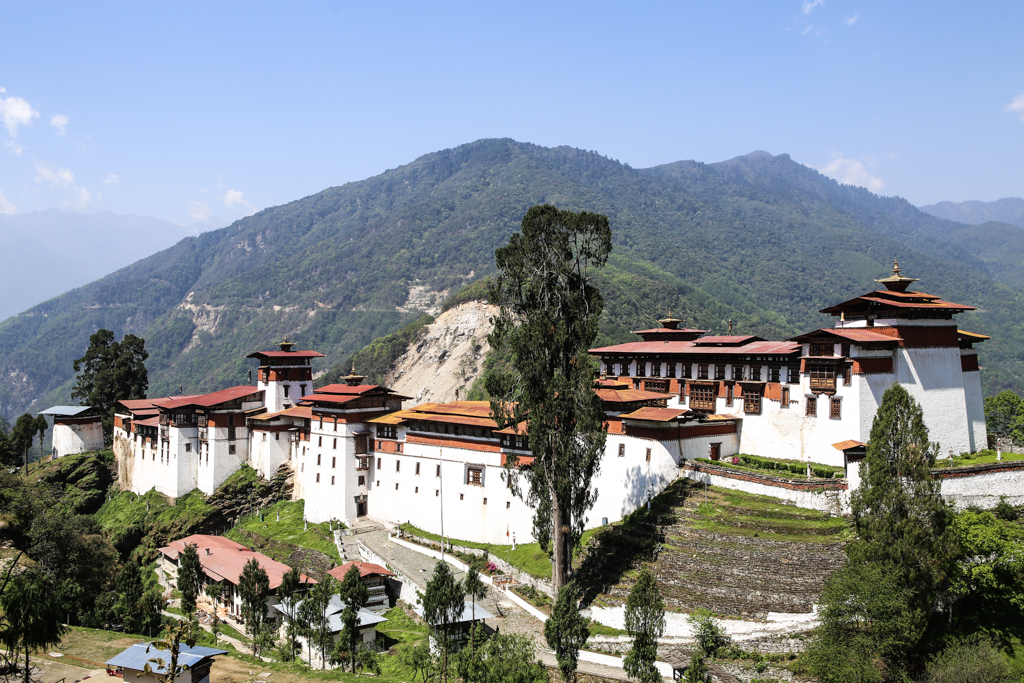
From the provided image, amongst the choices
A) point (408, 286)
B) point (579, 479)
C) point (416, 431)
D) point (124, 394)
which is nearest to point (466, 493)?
point (416, 431)

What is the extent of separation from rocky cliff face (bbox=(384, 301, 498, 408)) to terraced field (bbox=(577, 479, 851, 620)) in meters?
58.8

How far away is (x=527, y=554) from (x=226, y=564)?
1947 centimetres

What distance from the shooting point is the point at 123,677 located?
79.3ft

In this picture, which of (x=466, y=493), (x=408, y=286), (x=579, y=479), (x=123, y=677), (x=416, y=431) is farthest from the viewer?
(x=408, y=286)

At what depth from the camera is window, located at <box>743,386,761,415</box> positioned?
3991 cm

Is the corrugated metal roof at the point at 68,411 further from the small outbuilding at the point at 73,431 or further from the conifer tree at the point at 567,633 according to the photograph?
the conifer tree at the point at 567,633

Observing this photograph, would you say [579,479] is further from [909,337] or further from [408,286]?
[408,286]

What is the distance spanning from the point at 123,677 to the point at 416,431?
84.7 ft

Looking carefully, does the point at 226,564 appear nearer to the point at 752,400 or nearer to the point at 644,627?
the point at 644,627

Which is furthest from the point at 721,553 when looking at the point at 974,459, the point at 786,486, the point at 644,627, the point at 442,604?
the point at 974,459

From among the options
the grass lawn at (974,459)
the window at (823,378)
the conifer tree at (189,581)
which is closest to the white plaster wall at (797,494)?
the grass lawn at (974,459)

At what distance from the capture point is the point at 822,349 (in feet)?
122

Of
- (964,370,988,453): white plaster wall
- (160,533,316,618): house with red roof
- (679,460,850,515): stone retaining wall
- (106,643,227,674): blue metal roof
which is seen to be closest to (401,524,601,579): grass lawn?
(679,460,850,515): stone retaining wall

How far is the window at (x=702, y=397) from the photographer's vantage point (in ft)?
138
